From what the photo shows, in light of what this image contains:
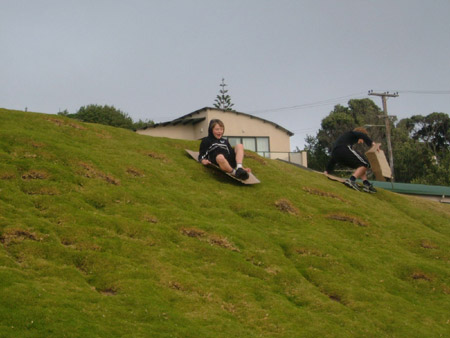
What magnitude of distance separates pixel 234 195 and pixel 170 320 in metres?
10.5

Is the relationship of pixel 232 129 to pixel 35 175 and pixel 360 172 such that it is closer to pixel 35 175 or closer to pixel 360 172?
pixel 360 172

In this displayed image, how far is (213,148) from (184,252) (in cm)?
902

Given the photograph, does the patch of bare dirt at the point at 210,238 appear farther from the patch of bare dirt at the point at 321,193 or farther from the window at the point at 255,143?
the window at the point at 255,143

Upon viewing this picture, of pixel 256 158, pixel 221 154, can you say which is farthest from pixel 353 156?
pixel 221 154

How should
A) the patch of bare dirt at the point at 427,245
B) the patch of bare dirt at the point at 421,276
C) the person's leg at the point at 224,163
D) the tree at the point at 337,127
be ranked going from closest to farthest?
1. the patch of bare dirt at the point at 421,276
2. the patch of bare dirt at the point at 427,245
3. the person's leg at the point at 224,163
4. the tree at the point at 337,127

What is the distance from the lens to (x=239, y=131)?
63688 millimetres

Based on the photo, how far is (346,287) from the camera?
15508mm

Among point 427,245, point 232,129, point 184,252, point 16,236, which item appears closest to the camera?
point 16,236

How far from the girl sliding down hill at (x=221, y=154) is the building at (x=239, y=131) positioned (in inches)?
1474

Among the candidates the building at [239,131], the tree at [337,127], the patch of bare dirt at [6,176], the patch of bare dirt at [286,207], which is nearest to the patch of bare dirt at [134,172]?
the patch of bare dirt at [6,176]

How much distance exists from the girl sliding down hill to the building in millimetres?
37445

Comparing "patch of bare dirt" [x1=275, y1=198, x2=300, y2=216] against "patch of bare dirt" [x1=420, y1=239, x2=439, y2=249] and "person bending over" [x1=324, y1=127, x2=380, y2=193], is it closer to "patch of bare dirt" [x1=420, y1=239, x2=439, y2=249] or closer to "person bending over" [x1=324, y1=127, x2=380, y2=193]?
"patch of bare dirt" [x1=420, y1=239, x2=439, y2=249]

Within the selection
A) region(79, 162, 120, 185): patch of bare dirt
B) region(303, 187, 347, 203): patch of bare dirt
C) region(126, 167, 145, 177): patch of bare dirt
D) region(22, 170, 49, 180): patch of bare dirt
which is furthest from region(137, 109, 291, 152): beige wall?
region(22, 170, 49, 180): patch of bare dirt

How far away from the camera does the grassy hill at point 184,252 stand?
11531 millimetres
